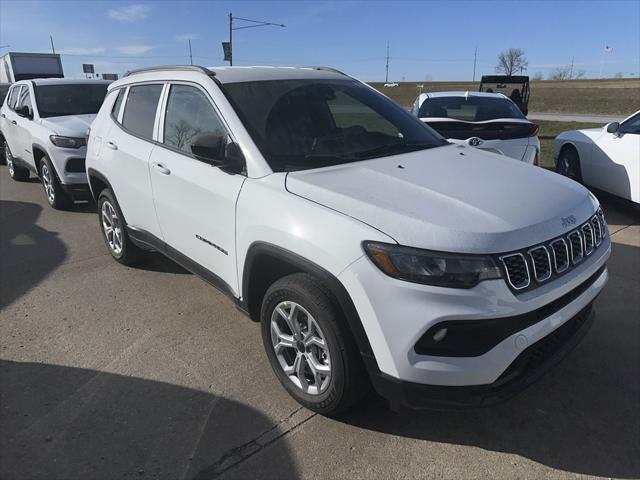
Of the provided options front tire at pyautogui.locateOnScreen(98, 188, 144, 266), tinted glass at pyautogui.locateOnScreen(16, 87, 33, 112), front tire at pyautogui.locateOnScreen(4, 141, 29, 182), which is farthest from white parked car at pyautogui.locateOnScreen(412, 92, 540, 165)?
front tire at pyautogui.locateOnScreen(4, 141, 29, 182)

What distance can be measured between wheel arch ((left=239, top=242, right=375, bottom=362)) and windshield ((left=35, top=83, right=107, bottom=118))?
21.4 ft

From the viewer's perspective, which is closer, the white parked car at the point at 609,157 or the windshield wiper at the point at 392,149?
the windshield wiper at the point at 392,149

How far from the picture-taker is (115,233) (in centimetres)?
508

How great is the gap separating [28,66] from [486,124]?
2399cm

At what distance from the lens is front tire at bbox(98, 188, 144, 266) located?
15.6ft

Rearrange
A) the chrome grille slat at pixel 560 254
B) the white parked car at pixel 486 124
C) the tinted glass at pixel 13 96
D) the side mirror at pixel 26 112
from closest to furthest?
the chrome grille slat at pixel 560 254 → the white parked car at pixel 486 124 → the side mirror at pixel 26 112 → the tinted glass at pixel 13 96

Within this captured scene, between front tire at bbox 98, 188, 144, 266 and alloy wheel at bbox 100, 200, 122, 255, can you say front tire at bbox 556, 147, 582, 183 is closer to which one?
front tire at bbox 98, 188, 144, 266

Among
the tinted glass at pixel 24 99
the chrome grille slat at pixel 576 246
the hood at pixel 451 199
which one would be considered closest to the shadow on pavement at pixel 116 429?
the hood at pixel 451 199

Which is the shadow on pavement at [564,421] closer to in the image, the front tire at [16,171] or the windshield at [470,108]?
the windshield at [470,108]

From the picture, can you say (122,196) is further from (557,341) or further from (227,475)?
(557,341)

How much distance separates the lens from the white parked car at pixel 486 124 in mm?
6070

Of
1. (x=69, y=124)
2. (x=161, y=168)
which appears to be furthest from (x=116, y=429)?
(x=69, y=124)

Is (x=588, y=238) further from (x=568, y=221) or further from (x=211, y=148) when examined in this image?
(x=211, y=148)

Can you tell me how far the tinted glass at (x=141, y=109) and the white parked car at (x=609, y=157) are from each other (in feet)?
18.5
